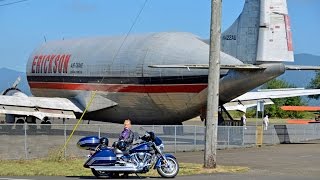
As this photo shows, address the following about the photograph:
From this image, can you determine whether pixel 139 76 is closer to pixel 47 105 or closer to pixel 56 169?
pixel 47 105

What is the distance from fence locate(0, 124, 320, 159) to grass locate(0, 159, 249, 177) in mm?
1176

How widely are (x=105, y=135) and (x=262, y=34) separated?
30.0 ft

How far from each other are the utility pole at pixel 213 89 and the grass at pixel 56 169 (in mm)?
587

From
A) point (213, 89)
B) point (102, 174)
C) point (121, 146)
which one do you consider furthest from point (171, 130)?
point (121, 146)

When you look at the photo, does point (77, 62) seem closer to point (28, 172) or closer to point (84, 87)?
point (84, 87)

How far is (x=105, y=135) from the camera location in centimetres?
2805

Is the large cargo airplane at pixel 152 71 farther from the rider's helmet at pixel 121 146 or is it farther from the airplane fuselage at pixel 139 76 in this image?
the rider's helmet at pixel 121 146

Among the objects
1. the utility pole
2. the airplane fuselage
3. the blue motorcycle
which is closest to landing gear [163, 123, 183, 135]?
the airplane fuselage

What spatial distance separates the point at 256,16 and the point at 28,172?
16.4 metres

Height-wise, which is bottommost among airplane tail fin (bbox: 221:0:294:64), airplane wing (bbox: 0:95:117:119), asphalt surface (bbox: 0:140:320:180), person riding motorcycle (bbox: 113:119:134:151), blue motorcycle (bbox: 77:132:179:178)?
asphalt surface (bbox: 0:140:320:180)

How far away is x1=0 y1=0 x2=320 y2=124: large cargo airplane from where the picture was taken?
31781mm

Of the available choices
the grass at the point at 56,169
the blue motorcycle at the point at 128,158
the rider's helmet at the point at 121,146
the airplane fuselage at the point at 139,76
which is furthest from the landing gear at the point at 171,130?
the rider's helmet at the point at 121,146

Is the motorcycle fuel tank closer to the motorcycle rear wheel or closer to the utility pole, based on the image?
the motorcycle rear wheel

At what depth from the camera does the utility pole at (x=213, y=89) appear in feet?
68.9
